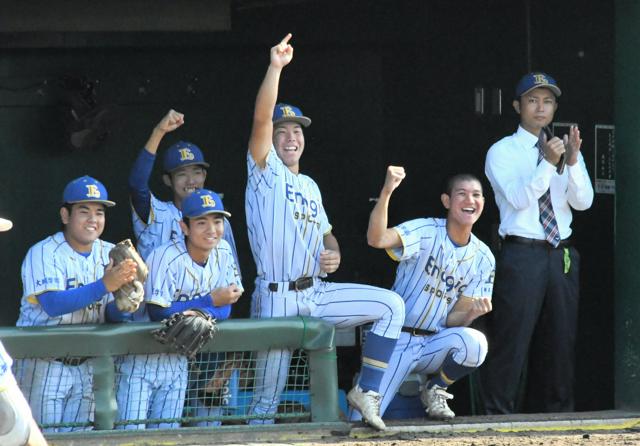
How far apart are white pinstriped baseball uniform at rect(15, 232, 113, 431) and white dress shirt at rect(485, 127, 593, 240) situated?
1869mm

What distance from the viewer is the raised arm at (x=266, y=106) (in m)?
5.79

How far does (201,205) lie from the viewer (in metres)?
5.91

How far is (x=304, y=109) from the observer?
7922 millimetres

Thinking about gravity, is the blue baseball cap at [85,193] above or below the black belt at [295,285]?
Answer: above

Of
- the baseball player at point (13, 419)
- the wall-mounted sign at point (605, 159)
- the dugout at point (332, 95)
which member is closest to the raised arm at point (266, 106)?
the dugout at point (332, 95)

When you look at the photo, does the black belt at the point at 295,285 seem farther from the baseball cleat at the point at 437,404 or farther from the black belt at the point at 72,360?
the black belt at the point at 72,360

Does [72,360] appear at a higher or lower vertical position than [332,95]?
lower

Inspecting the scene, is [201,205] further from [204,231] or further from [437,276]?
[437,276]

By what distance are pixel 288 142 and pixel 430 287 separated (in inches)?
35.2

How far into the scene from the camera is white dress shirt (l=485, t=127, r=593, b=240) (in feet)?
21.3

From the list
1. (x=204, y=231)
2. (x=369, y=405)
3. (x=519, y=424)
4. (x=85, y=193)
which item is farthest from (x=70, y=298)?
(x=519, y=424)

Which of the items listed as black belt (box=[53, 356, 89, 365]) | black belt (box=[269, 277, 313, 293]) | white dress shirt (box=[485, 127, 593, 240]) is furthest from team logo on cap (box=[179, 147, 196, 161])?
white dress shirt (box=[485, 127, 593, 240])

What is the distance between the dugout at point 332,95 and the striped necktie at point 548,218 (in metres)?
0.68

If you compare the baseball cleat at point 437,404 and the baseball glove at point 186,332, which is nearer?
the baseball glove at point 186,332
